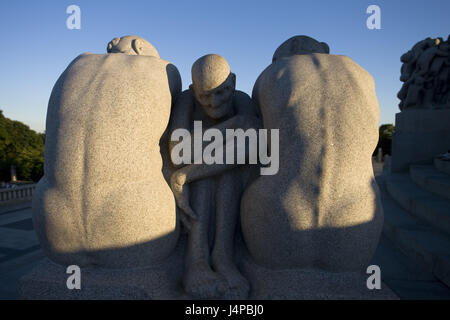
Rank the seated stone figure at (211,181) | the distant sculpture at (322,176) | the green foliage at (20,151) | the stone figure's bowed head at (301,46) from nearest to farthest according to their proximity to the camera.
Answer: the distant sculpture at (322,176) → the seated stone figure at (211,181) → the stone figure's bowed head at (301,46) → the green foliage at (20,151)

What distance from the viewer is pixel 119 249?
2.33 meters

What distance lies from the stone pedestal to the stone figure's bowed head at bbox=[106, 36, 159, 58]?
8.24 meters

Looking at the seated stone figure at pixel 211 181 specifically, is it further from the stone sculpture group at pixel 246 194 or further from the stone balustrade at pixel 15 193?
the stone balustrade at pixel 15 193

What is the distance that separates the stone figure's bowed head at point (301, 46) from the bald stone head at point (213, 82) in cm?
65

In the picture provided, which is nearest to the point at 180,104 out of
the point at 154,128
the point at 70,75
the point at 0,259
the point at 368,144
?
the point at 154,128

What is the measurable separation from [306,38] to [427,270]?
3.34 metres

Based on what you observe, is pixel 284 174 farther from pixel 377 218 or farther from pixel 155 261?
pixel 155 261

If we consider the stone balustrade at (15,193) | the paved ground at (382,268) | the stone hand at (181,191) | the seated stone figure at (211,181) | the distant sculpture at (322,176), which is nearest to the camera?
the distant sculpture at (322,176)

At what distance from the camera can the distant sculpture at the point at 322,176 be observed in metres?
2.22

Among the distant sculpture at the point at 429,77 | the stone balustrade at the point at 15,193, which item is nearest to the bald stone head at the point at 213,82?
the distant sculpture at the point at 429,77

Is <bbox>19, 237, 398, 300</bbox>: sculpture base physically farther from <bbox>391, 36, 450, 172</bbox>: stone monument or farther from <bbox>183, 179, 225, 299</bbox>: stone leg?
<bbox>391, 36, 450, 172</bbox>: stone monument

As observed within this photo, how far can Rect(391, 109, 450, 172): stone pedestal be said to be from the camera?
8492 millimetres
